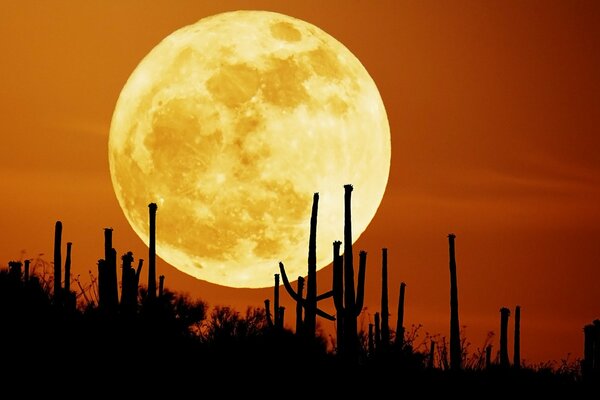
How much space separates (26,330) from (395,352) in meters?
6.75

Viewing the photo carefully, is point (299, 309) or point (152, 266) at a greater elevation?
point (152, 266)

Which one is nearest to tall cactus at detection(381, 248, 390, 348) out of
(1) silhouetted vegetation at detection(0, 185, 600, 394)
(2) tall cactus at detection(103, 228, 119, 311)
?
(1) silhouetted vegetation at detection(0, 185, 600, 394)

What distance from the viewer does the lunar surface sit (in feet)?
64.6

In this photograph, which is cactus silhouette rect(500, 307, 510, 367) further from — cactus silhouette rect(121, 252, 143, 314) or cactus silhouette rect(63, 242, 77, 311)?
cactus silhouette rect(63, 242, 77, 311)

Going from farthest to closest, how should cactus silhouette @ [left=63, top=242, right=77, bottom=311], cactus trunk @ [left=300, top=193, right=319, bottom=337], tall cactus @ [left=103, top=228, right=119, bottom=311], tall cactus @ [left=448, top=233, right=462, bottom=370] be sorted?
cactus silhouette @ [left=63, top=242, right=77, bottom=311] → tall cactus @ [left=448, top=233, right=462, bottom=370] → cactus trunk @ [left=300, top=193, right=319, bottom=337] → tall cactus @ [left=103, top=228, right=119, bottom=311]

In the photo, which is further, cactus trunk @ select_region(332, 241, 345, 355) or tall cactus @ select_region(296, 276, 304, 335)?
tall cactus @ select_region(296, 276, 304, 335)

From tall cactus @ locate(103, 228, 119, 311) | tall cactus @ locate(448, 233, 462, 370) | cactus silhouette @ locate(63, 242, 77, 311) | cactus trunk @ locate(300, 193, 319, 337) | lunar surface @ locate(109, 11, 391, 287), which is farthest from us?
lunar surface @ locate(109, 11, 391, 287)

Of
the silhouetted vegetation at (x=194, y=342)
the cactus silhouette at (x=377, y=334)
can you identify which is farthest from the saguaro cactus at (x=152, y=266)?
the cactus silhouette at (x=377, y=334)

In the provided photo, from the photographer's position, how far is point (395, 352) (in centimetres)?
2038

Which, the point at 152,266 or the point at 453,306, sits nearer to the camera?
the point at 152,266

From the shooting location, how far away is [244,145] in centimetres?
1962

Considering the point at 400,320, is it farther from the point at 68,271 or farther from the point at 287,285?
the point at 68,271

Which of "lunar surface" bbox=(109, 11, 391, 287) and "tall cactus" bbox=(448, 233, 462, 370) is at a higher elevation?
"lunar surface" bbox=(109, 11, 391, 287)

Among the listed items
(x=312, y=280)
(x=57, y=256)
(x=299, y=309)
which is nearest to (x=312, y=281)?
(x=312, y=280)
